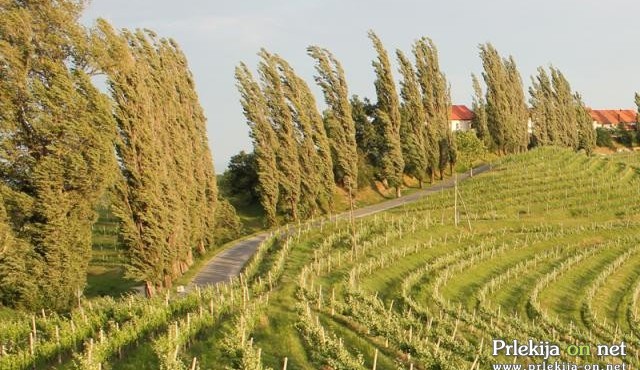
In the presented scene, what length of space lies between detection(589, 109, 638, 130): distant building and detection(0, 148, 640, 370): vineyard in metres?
81.7

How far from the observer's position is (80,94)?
26.9 m

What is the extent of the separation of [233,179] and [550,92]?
56.2m

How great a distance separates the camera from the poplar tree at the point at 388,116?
64188 mm

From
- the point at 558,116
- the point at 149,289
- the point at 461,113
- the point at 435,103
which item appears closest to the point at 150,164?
the point at 149,289

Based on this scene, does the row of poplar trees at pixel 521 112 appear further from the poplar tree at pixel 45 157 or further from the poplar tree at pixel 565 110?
the poplar tree at pixel 45 157

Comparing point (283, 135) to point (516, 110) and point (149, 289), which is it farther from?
point (516, 110)

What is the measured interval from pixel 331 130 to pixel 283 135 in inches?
306

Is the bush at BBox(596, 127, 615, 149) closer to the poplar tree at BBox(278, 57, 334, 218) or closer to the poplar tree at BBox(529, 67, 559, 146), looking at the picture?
the poplar tree at BBox(529, 67, 559, 146)

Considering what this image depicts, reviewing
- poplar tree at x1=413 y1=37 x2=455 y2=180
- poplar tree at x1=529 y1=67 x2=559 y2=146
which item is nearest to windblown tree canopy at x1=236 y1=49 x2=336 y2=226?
poplar tree at x1=413 y1=37 x2=455 y2=180

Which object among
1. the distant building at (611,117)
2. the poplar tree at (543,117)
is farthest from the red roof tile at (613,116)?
the poplar tree at (543,117)

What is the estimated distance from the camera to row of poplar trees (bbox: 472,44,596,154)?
8200 centimetres

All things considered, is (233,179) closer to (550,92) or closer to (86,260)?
(86,260)

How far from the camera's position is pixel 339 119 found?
61031mm

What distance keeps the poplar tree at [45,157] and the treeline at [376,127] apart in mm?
25578
